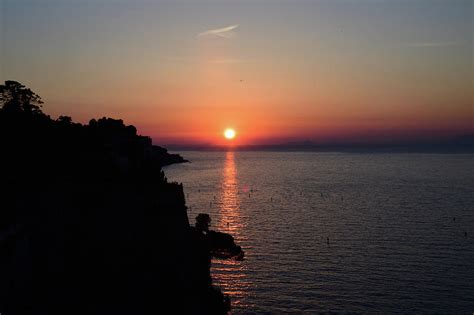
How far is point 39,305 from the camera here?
21.3 metres

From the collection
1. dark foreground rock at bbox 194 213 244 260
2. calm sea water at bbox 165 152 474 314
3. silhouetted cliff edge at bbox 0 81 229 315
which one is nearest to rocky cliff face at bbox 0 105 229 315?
silhouetted cliff edge at bbox 0 81 229 315

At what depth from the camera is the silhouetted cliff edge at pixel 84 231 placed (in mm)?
21578

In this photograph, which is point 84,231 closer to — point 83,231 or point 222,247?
point 83,231

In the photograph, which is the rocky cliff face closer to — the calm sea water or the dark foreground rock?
the calm sea water

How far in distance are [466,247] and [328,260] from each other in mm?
25542

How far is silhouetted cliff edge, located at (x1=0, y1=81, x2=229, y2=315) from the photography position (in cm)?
2158

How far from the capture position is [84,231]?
2598 centimetres

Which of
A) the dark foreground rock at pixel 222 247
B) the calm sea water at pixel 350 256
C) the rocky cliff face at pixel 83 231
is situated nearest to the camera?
the rocky cliff face at pixel 83 231

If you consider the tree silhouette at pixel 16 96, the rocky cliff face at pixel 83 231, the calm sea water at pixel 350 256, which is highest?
the tree silhouette at pixel 16 96

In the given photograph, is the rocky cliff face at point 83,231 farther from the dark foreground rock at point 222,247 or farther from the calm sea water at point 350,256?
the dark foreground rock at point 222,247

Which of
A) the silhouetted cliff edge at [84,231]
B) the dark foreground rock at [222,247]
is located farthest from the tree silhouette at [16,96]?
the dark foreground rock at [222,247]

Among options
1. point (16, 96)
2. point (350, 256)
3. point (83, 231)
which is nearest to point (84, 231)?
point (83, 231)

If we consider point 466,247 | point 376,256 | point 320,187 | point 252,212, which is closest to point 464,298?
point 376,256

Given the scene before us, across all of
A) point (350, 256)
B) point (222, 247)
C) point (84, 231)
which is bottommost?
point (350, 256)
